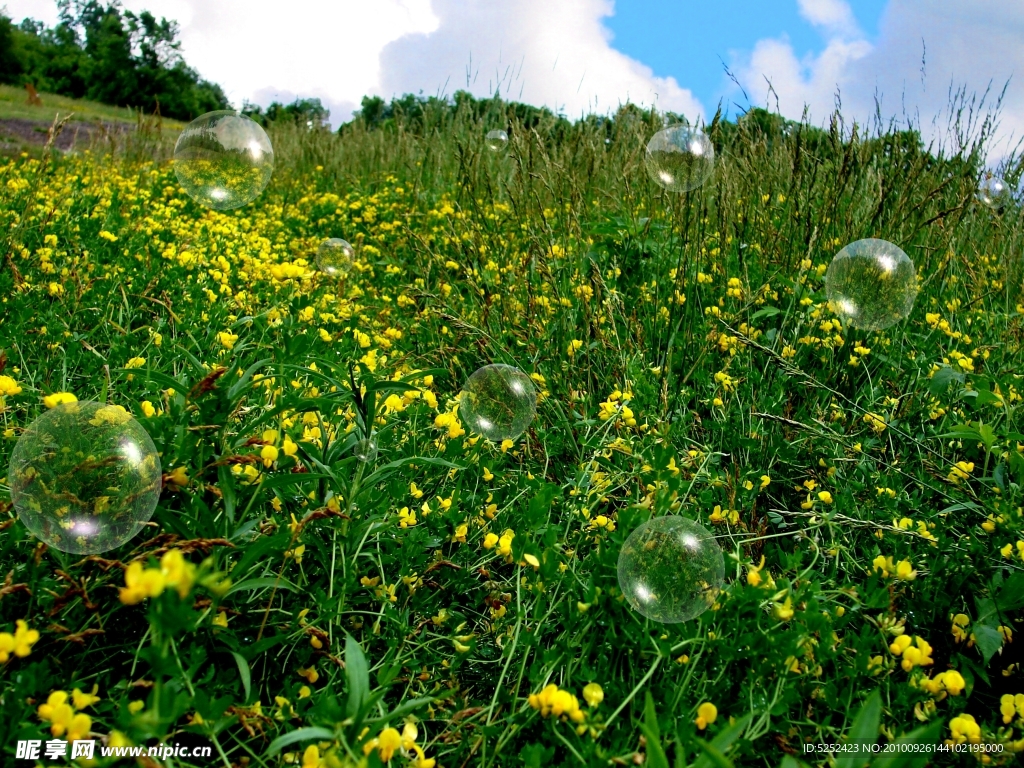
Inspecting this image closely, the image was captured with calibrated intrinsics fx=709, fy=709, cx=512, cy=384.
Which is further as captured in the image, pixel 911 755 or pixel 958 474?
pixel 958 474

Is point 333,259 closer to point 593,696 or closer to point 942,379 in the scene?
point 942,379

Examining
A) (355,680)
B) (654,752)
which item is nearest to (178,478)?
(355,680)

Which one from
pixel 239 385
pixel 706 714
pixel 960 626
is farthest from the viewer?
pixel 960 626

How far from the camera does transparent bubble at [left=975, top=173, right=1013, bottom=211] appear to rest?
396cm

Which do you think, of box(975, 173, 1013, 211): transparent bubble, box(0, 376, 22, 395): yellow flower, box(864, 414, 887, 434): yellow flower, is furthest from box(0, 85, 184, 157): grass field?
box(975, 173, 1013, 211): transparent bubble

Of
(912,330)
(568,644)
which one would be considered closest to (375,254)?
(912,330)

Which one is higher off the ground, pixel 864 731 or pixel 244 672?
pixel 864 731

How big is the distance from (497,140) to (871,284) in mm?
3771

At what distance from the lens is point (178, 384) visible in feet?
4.64

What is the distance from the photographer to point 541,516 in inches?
61.7

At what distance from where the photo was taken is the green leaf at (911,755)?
2.80ft

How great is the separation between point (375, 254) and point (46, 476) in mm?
3826

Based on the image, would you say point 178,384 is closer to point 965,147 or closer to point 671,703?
point 671,703

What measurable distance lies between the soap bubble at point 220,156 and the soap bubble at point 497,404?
1674 mm
